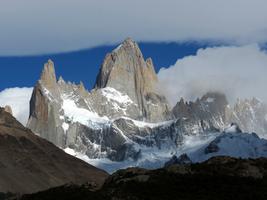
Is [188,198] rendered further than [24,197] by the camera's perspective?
No

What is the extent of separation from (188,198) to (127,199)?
27.0 feet

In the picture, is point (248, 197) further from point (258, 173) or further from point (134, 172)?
point (134, 172)

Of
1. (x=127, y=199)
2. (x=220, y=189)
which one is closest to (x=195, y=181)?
(x=220, y=189)

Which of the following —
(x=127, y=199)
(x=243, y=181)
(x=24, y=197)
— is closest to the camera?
(x=127, y=199)

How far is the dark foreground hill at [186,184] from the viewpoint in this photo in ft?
389

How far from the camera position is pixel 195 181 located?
12650 centimetres

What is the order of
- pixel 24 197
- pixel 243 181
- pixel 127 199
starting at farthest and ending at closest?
pixel 24 197
pixel 243 181
pixel 127 199

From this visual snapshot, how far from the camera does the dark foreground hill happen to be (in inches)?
4670

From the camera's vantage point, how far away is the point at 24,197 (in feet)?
446

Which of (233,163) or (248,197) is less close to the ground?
(233,163)

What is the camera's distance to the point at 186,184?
125375 millimetres

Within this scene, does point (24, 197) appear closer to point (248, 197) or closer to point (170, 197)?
point (170, 197)

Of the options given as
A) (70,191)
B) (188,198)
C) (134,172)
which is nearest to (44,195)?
(70,191)

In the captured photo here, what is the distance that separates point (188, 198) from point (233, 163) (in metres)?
21.6
